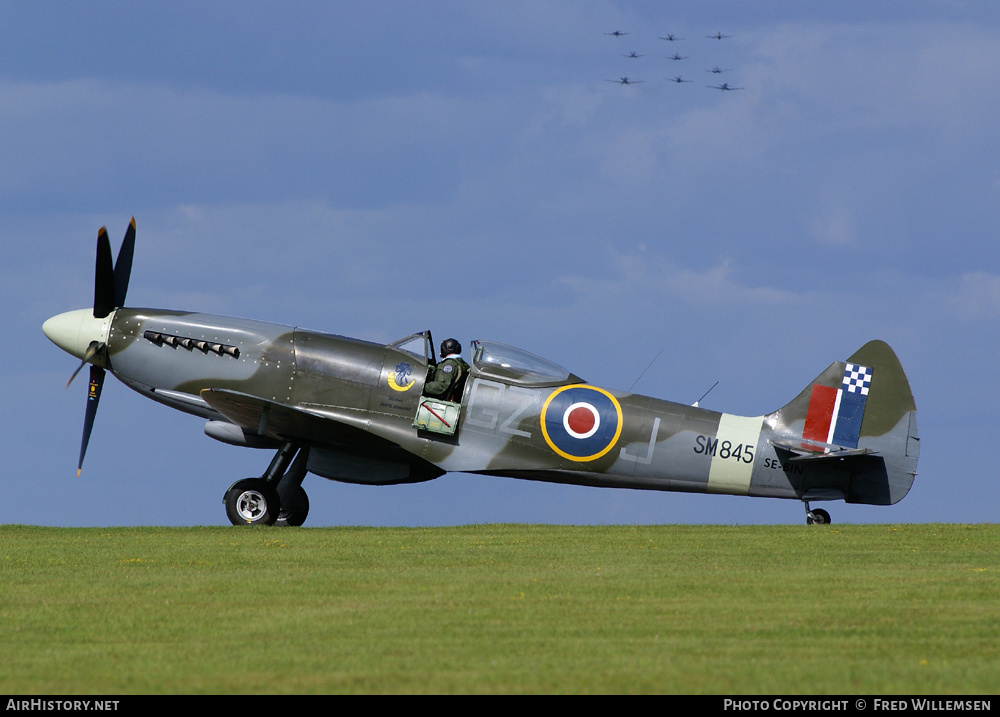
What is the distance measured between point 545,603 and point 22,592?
4.96 meters

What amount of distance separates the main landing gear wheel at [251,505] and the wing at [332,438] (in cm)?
81

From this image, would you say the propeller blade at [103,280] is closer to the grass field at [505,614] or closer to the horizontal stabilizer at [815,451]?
the grass field at [505,614]

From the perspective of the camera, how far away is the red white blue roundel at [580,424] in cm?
1500

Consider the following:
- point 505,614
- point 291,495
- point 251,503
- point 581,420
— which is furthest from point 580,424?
point 505,614

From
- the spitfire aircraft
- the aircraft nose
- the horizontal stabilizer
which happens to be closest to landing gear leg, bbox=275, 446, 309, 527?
the spitfire aircraft

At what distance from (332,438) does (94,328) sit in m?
4.18

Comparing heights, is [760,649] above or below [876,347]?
below

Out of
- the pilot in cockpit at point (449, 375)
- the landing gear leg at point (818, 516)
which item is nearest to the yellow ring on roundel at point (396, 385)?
the pilot in cockpit at point (449, 375)
